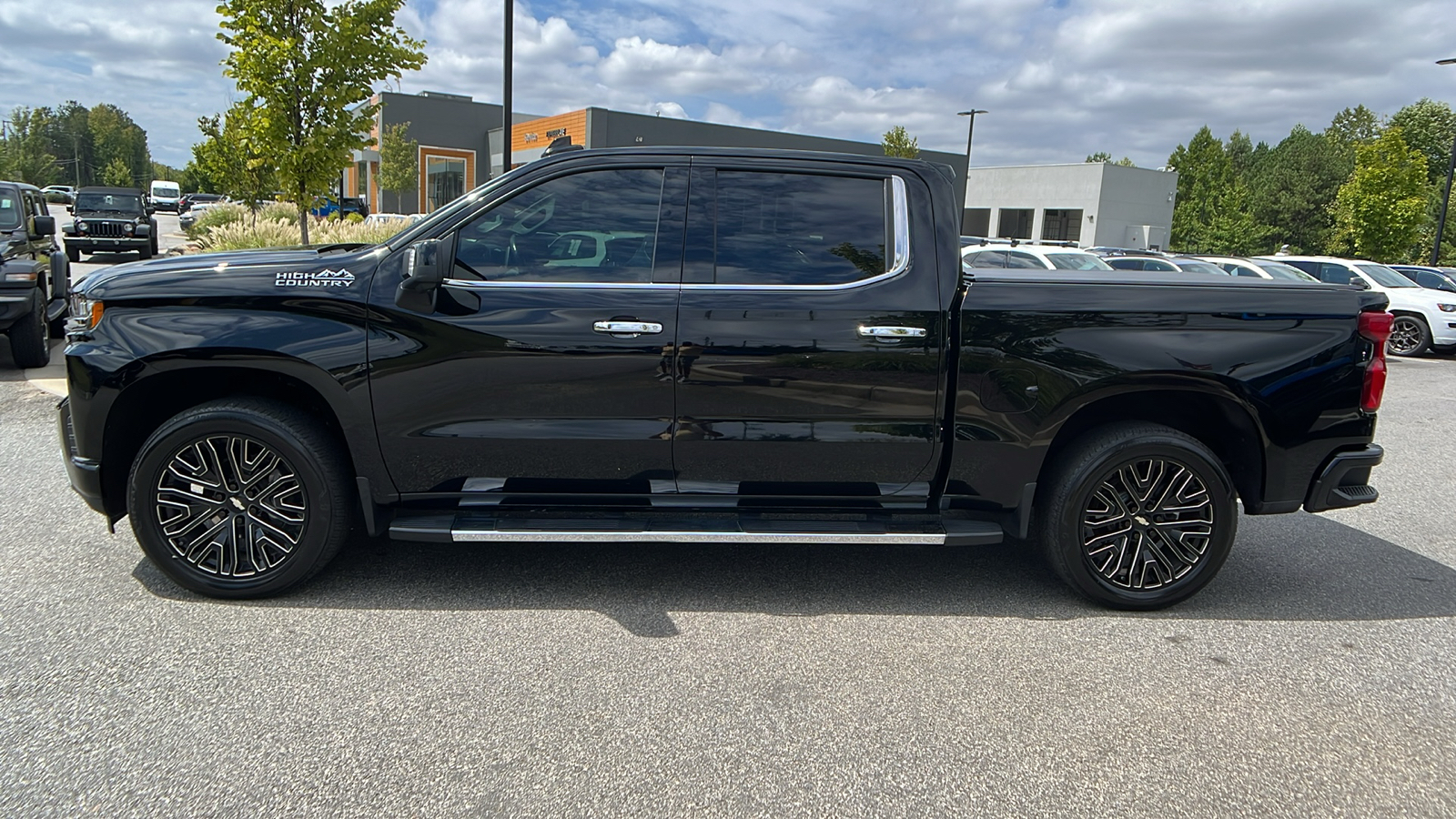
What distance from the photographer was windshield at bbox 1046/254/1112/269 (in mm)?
17594

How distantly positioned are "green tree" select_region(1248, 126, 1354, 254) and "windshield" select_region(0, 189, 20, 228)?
71.4 meters

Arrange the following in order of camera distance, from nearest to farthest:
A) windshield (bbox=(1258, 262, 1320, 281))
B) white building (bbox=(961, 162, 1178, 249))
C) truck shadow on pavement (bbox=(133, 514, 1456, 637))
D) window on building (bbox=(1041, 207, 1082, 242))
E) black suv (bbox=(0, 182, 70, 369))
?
truck shadow on pavement (bbox=(133, 514, 1456, 637)) → black suv (bbox=(0, 182, 70, 369)) → windshield (bbox=(1258, 262, 1320, 281)) → white building (bbox=(961, 162, 1178, 249)) → window on building (bbox=(1041, 207, 1082, 242))

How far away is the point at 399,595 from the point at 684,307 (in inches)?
72.4


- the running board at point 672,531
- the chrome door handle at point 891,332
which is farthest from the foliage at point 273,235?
the chrome door handle at point 891,332

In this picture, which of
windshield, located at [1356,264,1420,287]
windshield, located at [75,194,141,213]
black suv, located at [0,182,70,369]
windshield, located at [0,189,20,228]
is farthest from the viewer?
windshield, located at [75,194,141,213]

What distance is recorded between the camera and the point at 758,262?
13.2 ft

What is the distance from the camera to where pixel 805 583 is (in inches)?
175

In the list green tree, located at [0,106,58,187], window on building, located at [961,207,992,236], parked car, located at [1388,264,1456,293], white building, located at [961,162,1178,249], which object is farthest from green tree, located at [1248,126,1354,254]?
green tree, located at [0,106,58,187]

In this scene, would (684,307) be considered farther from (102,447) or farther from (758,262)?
(102,447)

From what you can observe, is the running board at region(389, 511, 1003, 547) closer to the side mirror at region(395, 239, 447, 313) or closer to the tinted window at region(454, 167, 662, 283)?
the side mirror at region(395, 239, 447, 313)

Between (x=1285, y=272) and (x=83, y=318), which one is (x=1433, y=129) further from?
(x=83, y=318)

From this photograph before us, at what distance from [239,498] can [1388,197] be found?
3493cm

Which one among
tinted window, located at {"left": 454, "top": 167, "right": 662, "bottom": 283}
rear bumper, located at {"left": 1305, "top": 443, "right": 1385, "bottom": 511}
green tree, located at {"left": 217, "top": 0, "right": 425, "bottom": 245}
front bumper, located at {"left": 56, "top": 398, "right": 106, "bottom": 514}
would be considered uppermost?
green tree, located at {"left": 217, "top": 0, "right": 425, "bottom": 245}

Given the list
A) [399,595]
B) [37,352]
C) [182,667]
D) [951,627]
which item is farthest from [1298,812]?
[37,352]
